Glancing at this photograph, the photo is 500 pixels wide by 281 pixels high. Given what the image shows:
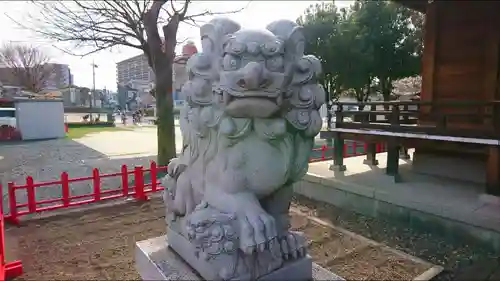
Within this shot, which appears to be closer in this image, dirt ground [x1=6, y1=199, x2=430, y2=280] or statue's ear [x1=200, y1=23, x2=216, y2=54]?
statue's ear [x1=200, y1=23, x2=216, y2=54]

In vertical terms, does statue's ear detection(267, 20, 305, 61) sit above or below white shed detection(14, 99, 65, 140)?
above

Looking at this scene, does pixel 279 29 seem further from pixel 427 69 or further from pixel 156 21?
pixel 156 21

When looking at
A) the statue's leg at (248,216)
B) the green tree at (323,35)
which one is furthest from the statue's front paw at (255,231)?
the green tree at (323,35)

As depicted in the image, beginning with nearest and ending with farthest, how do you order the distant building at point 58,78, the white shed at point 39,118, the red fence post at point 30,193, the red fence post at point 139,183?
1. the red fence post at point 30,193
2. the red fence post at point 139,183
3. the white shed at point 39,118
4. the distant building at point 58,78

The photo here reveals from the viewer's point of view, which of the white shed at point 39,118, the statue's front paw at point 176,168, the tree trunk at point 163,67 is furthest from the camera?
the white shed at point 39,118

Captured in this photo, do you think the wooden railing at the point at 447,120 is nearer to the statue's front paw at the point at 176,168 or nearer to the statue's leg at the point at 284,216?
the statue's leg at the point at 284,216

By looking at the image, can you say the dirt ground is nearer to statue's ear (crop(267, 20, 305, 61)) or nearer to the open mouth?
the open mouth

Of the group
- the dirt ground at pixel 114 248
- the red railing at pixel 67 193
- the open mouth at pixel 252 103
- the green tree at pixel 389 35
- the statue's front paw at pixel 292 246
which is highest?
the green tree at pixel 389 35

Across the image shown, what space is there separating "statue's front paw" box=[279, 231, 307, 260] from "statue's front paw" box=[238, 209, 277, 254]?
23 centimetres

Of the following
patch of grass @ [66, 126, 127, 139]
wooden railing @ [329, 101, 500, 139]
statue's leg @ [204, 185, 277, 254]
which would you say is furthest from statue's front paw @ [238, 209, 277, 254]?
patch of grass @ [66, 126, 127, 139]

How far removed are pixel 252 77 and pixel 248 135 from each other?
42cm

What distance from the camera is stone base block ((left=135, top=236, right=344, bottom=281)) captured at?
231 centimetres

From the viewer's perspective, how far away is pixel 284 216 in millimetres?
2439

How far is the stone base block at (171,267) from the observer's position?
231 cm
